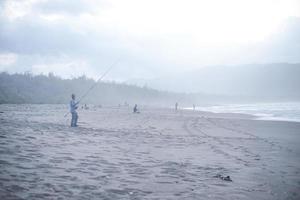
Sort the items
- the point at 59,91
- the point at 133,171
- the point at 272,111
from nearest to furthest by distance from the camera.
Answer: the point at 133,171, the point at 272,111, the point at 59,91

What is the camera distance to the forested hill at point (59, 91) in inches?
1943

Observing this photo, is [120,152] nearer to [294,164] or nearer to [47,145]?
[47,145]

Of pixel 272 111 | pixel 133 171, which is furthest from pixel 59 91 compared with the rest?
pixel 133 171

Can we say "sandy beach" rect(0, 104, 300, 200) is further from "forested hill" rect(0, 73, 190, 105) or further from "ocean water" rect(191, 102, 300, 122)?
"forested hill" rect(0, 73, 190, 105)

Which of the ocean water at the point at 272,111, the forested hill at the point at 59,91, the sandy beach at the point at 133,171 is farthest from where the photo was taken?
the forested hill at the point at 59,91

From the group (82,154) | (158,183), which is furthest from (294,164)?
(82,154)

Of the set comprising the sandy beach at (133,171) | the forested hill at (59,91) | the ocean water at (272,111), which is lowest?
the sandy beach at (133,171)

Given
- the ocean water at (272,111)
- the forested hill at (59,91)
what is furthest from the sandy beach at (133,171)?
the forested hill at (59,91)

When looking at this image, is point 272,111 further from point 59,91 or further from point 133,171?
point 133,171

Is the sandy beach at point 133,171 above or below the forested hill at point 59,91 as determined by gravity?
below

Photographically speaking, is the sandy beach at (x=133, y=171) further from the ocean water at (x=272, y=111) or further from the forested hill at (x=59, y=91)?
the forested hill at (x=59, y=91)

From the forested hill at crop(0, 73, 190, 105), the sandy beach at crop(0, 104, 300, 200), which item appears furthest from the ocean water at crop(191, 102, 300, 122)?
the forested hill at crop(0, 73, 190, 105)

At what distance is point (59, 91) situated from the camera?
61969 millimetres

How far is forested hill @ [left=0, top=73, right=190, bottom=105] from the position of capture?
162ft
